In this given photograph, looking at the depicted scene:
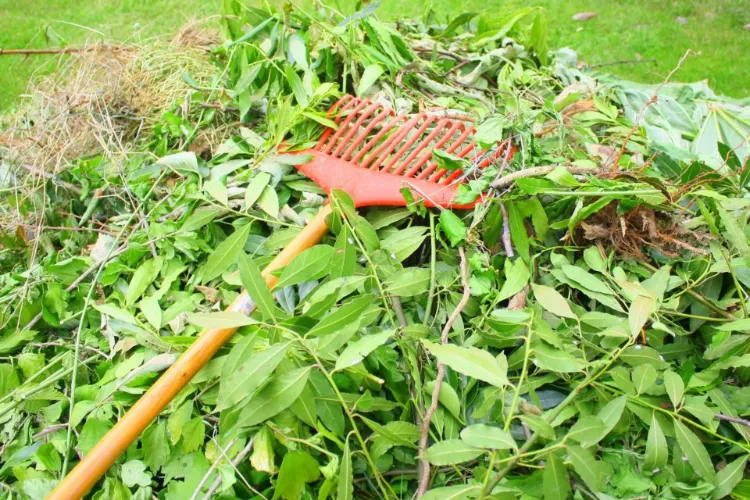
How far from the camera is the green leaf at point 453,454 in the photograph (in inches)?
26.8

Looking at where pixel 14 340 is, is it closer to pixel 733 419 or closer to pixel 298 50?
pixel 298 50

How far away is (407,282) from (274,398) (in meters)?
0.30

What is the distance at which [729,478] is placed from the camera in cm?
77

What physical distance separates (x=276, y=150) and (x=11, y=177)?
0.67 m

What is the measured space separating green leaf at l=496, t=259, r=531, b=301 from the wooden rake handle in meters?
0.38

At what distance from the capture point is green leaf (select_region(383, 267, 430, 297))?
0.91m

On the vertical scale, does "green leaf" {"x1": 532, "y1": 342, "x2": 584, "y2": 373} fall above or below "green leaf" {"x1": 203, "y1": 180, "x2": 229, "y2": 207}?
below

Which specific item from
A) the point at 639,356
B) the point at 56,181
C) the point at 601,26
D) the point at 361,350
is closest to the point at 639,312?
the point at 639,356

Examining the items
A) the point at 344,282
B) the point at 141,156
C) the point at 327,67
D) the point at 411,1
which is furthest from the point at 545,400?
the point at 411,1

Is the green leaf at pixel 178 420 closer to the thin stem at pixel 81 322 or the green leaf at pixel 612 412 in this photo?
the thin stem at pixel 81 322

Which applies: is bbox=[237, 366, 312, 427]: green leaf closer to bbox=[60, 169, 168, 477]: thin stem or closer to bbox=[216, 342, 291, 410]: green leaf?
bbox=[216, 342, 291, 410]: green leaf

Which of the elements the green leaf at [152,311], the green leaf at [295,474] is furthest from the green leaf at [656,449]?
the green leaf at [152,311]

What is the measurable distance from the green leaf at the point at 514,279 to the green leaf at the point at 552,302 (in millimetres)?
37

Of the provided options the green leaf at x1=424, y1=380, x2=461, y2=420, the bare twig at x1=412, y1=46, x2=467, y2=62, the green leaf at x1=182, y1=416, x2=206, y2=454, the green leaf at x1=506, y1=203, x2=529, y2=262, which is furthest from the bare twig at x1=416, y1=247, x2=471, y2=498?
the bare twig at x1=412, y1=46, x2=467, y2=62
